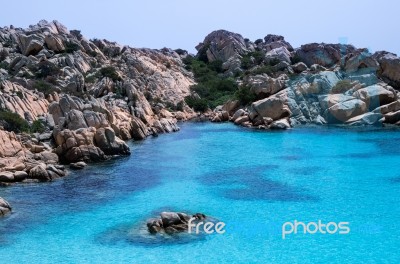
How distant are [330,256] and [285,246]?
254 centimetres

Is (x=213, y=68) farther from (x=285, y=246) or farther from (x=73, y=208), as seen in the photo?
(x=285, y=246)

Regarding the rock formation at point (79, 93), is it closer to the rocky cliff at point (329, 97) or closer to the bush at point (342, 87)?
the rocky cliff at point (329, 97)

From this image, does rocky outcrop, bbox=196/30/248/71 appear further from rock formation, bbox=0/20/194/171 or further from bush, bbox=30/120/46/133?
bush, bbox=30/120/46/133

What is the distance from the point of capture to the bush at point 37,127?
5569cm

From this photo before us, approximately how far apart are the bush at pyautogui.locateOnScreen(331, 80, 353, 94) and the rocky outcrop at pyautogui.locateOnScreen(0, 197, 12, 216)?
51.9m

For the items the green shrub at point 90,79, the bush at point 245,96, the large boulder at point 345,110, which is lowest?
the large boulder at point 345,110

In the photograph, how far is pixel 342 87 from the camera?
72.2m

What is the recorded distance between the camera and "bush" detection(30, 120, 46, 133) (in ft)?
183

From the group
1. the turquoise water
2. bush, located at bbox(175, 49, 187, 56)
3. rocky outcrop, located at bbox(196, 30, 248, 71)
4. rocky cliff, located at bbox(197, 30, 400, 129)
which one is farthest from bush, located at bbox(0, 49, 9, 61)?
bush, located at bbox(175, 49, 187, 56)

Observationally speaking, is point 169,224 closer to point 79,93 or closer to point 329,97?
point 79,93

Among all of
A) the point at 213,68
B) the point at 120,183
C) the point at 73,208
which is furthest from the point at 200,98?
the point at 73,208

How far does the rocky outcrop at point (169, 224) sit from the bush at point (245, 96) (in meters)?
48.0

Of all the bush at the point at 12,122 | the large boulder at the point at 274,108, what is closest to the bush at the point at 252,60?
the large boulder at the point at 274,108

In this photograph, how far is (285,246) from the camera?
2750 centimetres
